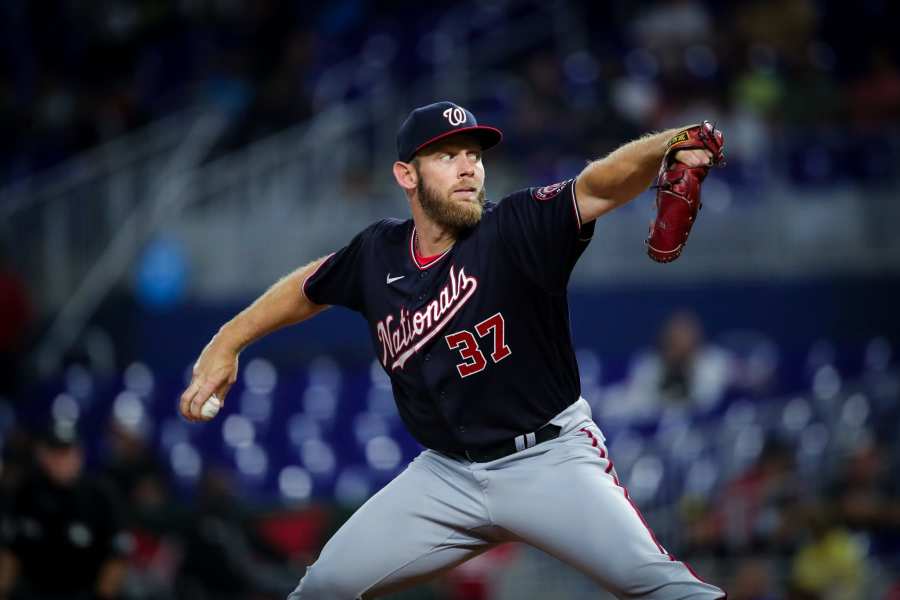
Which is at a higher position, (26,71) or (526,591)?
(26,71)

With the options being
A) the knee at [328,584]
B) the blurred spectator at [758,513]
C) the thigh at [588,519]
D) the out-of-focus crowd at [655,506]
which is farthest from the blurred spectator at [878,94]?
the knee at [328,584]

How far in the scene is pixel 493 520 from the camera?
4.43 meters

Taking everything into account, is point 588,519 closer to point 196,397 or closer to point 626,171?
point 626,171

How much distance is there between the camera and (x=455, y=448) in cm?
451

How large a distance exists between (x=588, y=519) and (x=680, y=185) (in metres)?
1.01

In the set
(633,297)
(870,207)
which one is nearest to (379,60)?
(633,297)

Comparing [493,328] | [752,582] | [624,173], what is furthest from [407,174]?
[752,582]

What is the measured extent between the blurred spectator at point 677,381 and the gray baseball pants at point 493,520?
4970 mm

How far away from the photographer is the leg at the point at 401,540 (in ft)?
14.5

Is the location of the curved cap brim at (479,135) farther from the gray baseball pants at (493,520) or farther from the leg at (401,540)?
the leg at (401,540)

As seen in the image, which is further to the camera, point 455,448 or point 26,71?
point 26,71

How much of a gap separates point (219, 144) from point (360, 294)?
28.3ft

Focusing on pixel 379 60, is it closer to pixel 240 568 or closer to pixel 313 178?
pixel 313 178

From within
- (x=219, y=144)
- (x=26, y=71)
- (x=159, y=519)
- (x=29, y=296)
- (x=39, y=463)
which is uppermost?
(x=26, y=71)
